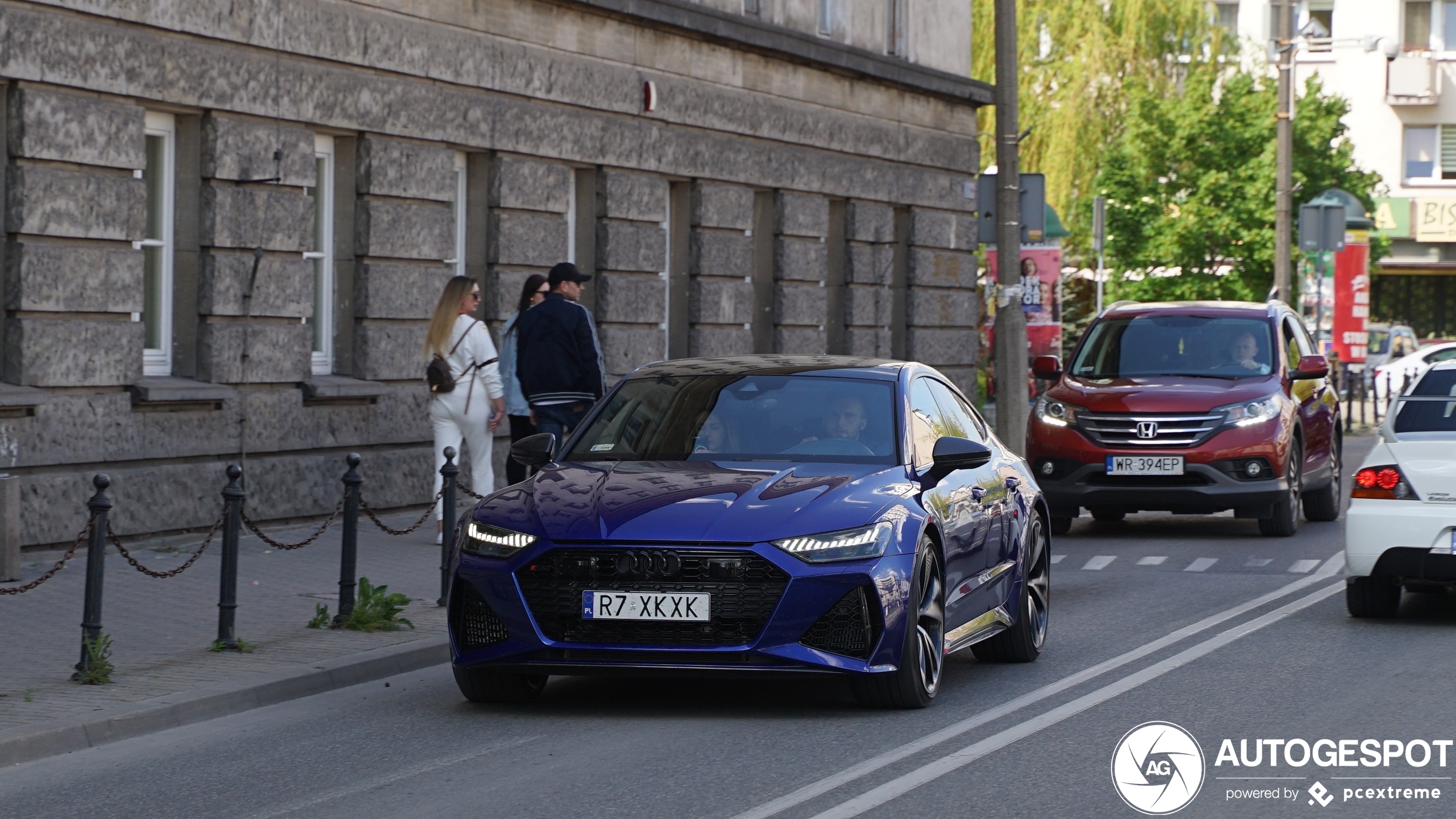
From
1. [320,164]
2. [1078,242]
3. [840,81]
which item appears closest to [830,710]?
[320,164]

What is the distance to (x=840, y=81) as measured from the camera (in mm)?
24734

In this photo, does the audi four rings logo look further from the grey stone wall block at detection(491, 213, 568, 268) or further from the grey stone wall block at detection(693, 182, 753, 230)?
the grey stone wall block at detection(693, 182, 753, 230)

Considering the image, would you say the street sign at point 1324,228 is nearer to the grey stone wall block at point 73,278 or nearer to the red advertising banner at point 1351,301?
the red advertising banner at point 1351,301

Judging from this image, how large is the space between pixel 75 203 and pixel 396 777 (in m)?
7.32

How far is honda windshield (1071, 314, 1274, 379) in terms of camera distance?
1730 cm

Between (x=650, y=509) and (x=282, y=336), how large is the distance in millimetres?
8018

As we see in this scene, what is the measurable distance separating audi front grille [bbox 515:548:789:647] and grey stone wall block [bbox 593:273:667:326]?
1172 centimetres

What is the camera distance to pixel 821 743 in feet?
26.2

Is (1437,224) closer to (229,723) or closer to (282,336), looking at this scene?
(282,336)

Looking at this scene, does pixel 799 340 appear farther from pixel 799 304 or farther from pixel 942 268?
pixel 942 268

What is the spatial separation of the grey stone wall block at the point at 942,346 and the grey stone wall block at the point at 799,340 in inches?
92.1

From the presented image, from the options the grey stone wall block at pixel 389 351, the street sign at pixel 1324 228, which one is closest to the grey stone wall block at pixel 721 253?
the grey stone wall block at pixel 389 351

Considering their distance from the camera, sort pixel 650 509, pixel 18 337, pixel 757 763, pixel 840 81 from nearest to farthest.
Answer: pixel 757 763 → pixel 650 509 → pixel 18 337 → pixel 840 81

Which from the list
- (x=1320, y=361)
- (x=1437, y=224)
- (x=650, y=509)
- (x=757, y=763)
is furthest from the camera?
(x=1437, y=224)
